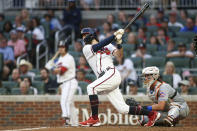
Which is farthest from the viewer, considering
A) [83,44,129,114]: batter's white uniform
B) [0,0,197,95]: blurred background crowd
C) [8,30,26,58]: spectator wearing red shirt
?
[8,30,26,58]: spectator wearing red shirt

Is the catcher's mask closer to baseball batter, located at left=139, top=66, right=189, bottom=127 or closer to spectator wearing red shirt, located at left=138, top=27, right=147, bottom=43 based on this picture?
baseball batter, located at left=139, top=66, right=189, bottom=127

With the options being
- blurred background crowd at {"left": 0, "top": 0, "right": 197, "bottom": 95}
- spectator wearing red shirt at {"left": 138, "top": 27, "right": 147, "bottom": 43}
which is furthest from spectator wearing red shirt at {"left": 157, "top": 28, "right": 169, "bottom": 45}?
spectator wearing red shirt at {"left": 138, "top": 27, "right": 147, "bottom": 43}

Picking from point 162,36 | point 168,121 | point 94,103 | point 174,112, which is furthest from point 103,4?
point 94,103

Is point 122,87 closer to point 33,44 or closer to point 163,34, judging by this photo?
point 163,34

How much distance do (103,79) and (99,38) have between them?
254 inches

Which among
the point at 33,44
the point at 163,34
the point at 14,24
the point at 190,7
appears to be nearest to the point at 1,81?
the point at 33,44

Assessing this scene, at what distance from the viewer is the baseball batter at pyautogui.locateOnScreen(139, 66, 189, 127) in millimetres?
10359

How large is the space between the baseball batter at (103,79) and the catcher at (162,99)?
0.22 meters

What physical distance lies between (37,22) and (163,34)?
4.13 metres

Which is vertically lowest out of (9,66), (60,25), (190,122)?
(190,122)

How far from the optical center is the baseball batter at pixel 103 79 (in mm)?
9875

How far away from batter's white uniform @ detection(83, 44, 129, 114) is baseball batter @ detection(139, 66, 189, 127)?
0.66m

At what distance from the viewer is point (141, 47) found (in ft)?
50.2

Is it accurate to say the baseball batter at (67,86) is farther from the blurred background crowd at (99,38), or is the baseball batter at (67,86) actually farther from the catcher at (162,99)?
the catcher at (162,99)
